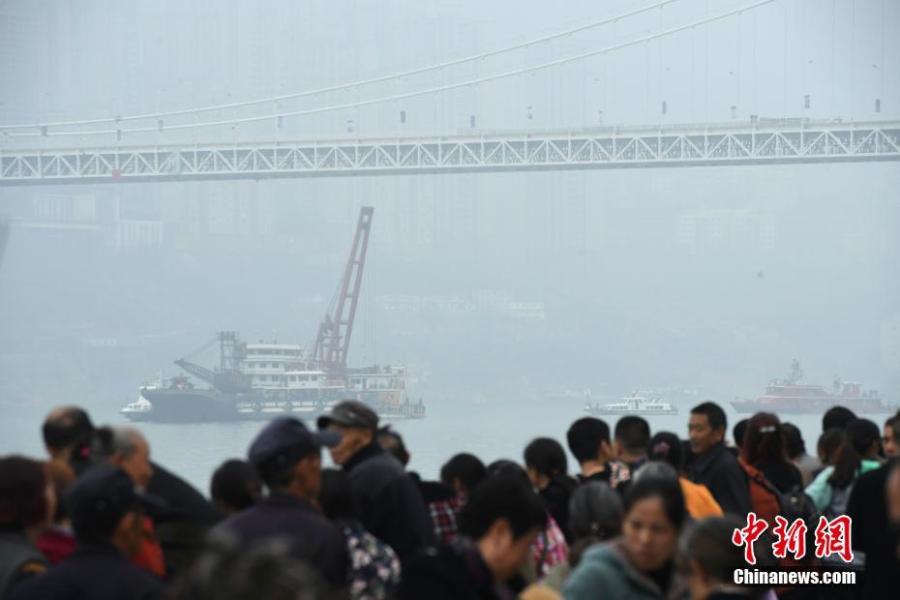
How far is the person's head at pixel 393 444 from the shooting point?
11.4ft

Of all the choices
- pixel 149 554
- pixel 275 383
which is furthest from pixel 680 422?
pixel 149 554

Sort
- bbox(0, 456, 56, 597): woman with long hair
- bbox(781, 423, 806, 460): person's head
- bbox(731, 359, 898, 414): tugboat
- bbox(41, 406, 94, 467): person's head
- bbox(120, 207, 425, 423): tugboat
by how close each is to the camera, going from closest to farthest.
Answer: bbox(0, 456, 56, 597): woman with long hair < bbox(41, 406, 94, 467): person's head < bbox(781, 423, 806, 460): person's head < bbox(120, 207, 425, 423): tugboat < bbox(731, 359, 898, 414): tugboat

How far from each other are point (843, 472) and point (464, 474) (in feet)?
3.36

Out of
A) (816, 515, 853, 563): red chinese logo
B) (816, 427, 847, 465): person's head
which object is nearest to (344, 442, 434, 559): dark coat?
(816, 515, 853, 563): red chinese logo

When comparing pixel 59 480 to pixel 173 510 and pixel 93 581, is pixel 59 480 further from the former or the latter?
pixel 93 581

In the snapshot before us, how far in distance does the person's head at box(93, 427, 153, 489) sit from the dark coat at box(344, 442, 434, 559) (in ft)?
1.29

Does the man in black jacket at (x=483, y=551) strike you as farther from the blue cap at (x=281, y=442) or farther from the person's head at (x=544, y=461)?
the person's head at (x=544, y=461)

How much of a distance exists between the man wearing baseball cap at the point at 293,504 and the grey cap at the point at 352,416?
584mm

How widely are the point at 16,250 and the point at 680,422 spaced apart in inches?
832

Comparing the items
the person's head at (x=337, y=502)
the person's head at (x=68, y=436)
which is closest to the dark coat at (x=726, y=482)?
the person's head at (x=337, y=502)

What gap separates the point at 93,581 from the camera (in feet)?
6.18

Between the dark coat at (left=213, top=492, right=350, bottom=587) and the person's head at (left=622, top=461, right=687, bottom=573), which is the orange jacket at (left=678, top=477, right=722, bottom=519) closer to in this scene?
the person's head at (left=622, top=461, right=687, bottom=573)

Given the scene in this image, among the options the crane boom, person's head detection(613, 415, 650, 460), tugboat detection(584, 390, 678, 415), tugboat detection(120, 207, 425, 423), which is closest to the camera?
person's head detection(613, 415, 650, 460)

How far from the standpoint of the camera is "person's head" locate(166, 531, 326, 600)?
951 mm
